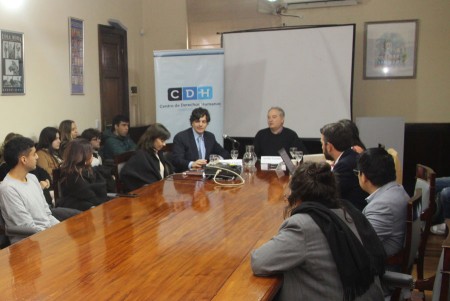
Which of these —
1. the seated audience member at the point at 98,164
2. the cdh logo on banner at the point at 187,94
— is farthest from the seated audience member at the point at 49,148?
the cdh logo on banner at the point at 187,94

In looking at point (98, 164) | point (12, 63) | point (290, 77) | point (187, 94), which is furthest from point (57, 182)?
point (290, 77)

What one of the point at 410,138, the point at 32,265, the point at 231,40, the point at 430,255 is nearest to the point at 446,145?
the point at 410,138

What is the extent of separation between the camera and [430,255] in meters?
3.80

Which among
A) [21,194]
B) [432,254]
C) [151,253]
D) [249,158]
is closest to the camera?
[151,253]

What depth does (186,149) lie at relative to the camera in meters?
4.11

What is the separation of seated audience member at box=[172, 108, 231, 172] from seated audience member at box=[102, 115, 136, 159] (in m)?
1.27

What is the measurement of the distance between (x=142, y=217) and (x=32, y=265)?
0.69m

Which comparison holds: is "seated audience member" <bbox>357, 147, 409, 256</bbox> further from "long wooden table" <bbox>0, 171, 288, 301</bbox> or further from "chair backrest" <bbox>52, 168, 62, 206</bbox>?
"chair backrest" <bbox>52, 168, 62, 206</bbox>

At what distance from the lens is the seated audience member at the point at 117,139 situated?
514cm

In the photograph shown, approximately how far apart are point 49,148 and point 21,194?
178cm

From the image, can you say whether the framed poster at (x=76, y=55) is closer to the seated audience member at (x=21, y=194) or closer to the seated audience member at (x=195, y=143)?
the seated audience member at (x=195, y=143)

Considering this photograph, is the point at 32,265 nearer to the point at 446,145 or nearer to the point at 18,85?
the point at 18,85

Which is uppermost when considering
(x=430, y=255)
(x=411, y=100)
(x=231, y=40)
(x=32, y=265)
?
(x=231, y=40)

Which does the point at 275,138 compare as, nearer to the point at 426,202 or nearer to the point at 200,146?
the point at 200,146
